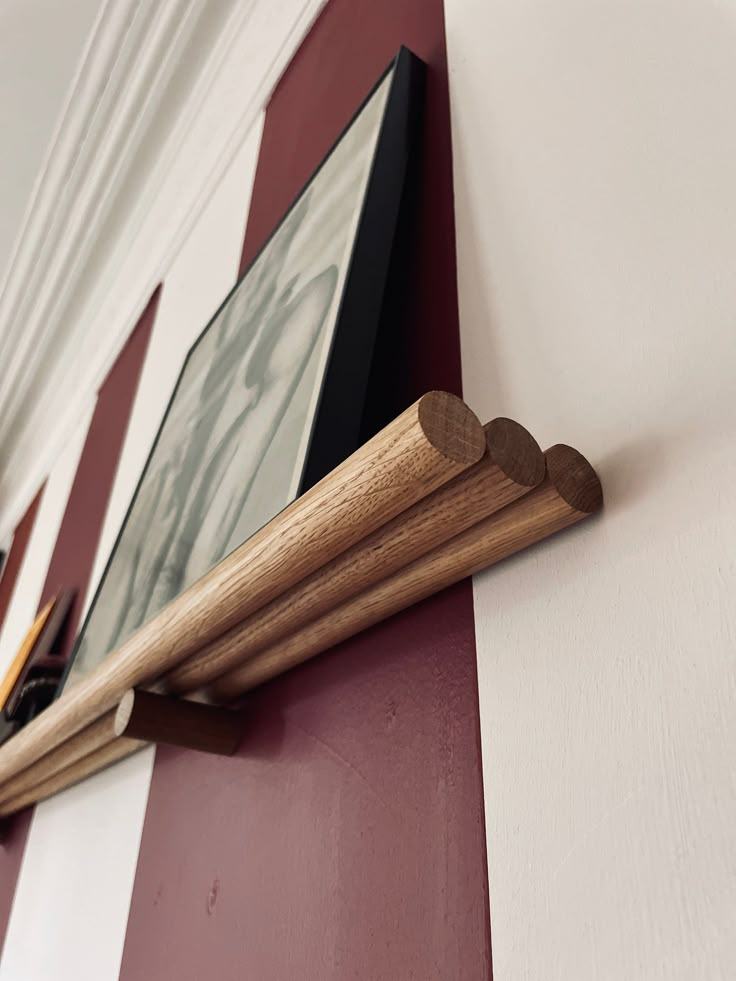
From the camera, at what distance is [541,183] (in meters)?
0.53

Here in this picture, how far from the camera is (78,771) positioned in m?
0.88

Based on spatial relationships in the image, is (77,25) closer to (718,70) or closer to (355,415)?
(355,415)

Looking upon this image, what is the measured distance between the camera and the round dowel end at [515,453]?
352 millimetres

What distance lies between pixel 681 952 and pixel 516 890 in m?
0.09

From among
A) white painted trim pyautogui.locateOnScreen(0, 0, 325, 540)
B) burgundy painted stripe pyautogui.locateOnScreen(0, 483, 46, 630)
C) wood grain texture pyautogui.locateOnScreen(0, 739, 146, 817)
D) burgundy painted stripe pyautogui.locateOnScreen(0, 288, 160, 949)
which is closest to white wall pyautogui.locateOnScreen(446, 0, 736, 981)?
wood grain texture pyautogui.locateOnScreen(0, 739, 146, 817)

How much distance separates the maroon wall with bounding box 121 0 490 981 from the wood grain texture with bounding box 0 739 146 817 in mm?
58

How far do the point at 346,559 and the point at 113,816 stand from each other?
0.55 m

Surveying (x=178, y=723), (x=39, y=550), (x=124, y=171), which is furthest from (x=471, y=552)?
(x=39, y=550)

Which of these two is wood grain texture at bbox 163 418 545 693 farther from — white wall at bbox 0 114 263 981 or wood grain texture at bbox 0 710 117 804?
white wall at bbox 0 114 263 981

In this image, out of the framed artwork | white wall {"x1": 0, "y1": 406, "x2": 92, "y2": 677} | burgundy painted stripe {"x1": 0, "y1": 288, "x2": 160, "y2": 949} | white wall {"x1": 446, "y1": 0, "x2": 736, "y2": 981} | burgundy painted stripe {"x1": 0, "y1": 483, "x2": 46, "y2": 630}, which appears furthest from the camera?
burgundy painted stripe {"x1": 0, "y1": 483, "x2": 46, "y2": 630}

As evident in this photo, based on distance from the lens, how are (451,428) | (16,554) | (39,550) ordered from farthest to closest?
(16,554) → (39,550) → (451,428)

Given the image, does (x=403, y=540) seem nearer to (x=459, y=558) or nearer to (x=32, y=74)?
(x=459, y=558)

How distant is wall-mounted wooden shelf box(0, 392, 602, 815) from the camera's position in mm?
356

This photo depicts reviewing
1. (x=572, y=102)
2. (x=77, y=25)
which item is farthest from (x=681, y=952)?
(x=77, y=25)
